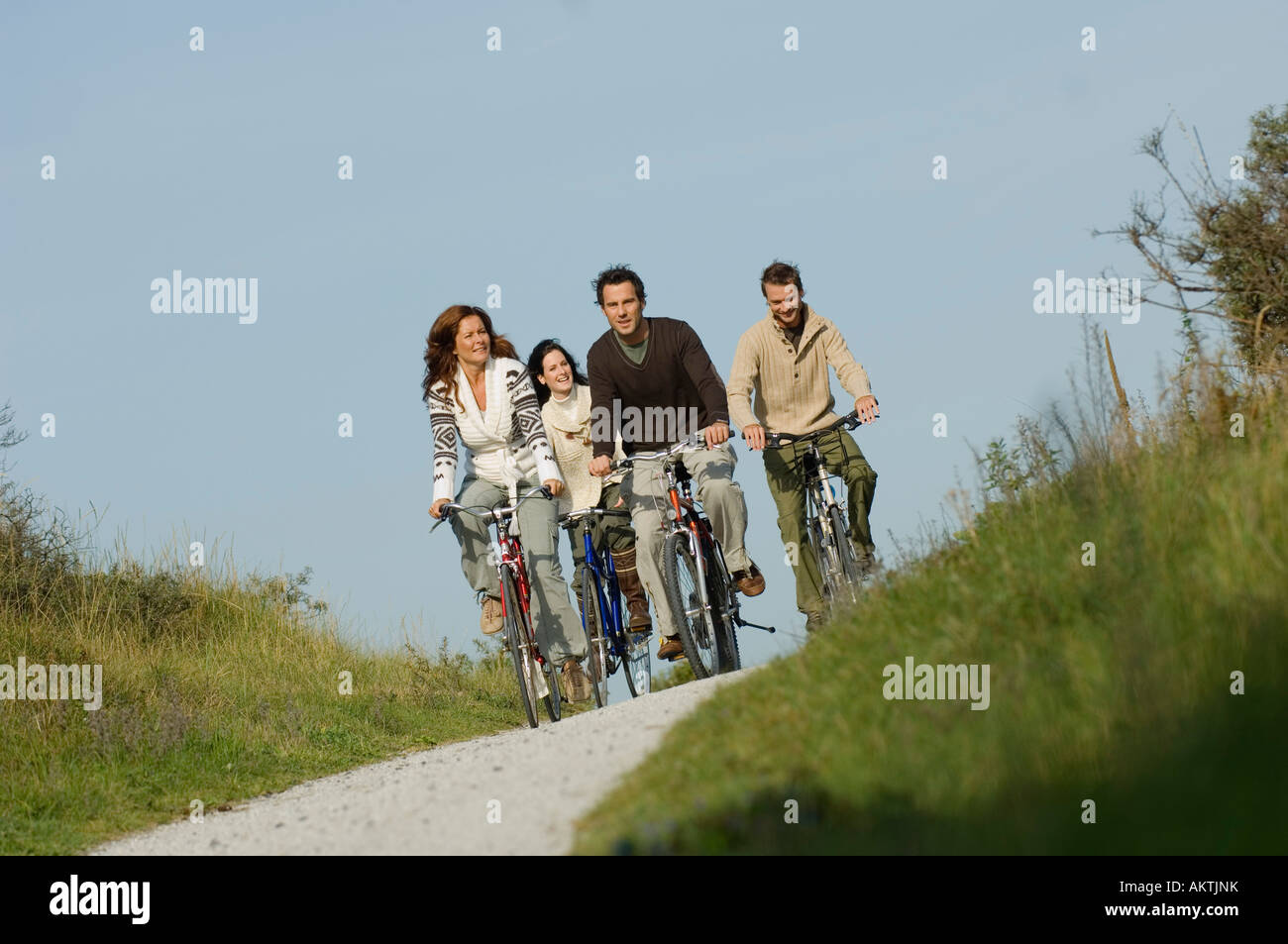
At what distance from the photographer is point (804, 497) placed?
435 inches

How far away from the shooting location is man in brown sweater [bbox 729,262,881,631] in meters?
10.9

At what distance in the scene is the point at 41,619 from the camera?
14.5 metres

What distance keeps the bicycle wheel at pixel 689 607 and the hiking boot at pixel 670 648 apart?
142 millimetres

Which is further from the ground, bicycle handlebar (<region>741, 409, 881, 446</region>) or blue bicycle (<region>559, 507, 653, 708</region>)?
A: bicycle handlebar (<region>741, 409, 881, 446</region>)

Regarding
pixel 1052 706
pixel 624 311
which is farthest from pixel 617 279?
pixel 1052 706

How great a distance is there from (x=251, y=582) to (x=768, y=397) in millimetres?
8596

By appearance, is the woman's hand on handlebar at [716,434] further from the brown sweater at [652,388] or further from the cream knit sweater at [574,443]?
the cream knit sweater at [574,443]

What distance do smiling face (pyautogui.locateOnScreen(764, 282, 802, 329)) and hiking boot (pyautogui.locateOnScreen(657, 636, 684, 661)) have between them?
2618 mm

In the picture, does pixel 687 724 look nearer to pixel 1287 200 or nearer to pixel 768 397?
pixel 768 397

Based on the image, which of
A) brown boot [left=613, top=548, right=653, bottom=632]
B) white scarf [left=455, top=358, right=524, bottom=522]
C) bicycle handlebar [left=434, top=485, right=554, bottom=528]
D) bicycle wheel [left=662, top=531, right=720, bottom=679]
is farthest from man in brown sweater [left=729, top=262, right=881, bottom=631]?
brown boot [left=613, top=548, right=653, bottom=632]

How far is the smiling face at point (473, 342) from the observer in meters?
11.1

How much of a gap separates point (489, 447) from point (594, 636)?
91.9 inches

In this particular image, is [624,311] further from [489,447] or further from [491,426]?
[489,447]

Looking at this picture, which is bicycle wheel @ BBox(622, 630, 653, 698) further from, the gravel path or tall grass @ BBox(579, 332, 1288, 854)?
tall grass @ BBox(579, 332, 1288, 854)
